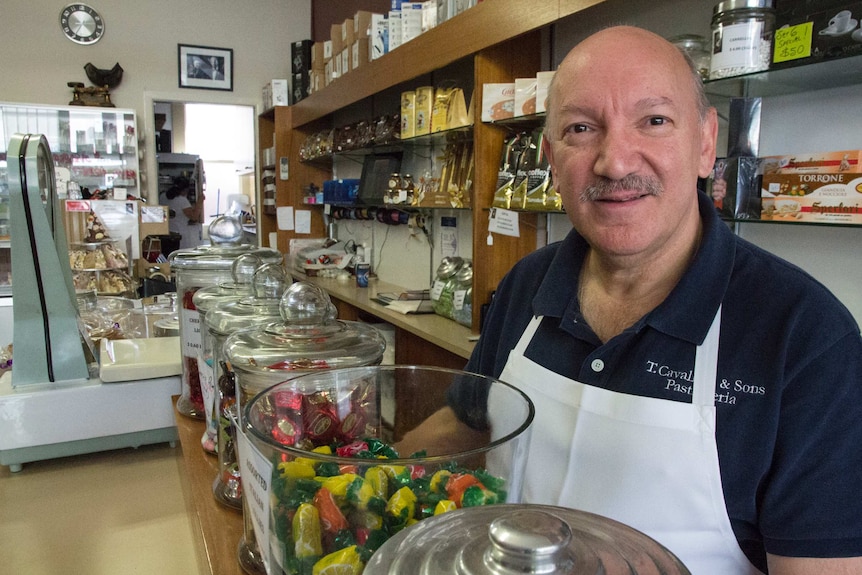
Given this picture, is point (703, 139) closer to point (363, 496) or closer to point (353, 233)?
point (363, 496)

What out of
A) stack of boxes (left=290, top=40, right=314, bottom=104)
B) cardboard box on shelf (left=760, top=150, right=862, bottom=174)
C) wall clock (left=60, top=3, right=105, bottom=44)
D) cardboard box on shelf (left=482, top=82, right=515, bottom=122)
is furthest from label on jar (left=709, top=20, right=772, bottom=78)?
wall clock (left=60, top=3, right=105, bottom=44)

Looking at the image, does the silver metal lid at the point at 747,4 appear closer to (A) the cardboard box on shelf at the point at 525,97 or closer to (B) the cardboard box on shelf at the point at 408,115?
(A) the cardboard box on shelf at the point at 525,97

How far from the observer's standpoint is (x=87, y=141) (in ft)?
18.5

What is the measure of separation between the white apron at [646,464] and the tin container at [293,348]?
327 mm

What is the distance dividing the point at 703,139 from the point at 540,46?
1.70 meters

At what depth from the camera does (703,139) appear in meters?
1.10

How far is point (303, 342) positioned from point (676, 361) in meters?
0.54

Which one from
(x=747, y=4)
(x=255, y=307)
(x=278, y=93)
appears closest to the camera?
(x=255, y=307)

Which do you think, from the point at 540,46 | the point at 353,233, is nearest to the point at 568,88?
the point at 540,46

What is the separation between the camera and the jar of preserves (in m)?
1.47

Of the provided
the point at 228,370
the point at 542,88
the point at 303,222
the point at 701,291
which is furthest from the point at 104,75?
the point at 701,291

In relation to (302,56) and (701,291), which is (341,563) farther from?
(302,56)

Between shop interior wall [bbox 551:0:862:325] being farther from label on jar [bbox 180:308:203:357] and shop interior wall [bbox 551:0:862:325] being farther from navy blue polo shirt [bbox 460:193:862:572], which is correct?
label on jar [bbox 180:308:203:357]

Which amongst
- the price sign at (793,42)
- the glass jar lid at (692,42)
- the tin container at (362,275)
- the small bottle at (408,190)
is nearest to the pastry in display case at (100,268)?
the tin container at (362,275)
